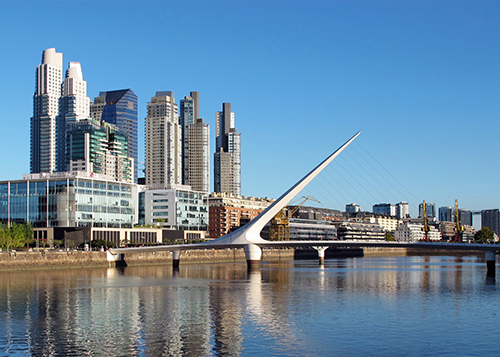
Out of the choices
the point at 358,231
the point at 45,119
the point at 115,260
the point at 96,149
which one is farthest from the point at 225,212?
the point at 45,119

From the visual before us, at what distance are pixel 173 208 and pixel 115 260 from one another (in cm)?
3077

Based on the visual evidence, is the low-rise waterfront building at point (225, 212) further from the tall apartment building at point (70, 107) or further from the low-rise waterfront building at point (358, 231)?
the tall apartment building at point (70, 107)

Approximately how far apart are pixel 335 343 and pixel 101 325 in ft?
29.6

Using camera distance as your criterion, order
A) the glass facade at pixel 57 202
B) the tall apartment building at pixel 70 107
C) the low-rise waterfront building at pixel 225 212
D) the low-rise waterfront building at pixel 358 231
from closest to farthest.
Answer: the glass facade at pixel 57 202, the low-rise waterfront building at pixel 225 212, the low-rise waterfront building at pixel 358 231, the tall apartment building at pixel 70 107

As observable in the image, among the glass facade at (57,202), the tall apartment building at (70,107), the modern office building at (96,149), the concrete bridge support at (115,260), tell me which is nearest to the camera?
the concrete bridge support at (115,260)

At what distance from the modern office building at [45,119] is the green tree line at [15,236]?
116 m

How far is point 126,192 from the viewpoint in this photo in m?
84.4

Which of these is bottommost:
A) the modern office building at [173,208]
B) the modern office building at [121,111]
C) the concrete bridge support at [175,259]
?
the concrete bridge support at [175,259]

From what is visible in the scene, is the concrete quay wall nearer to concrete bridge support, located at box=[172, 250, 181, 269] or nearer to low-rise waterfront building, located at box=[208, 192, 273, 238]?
concrete bridge support, located at box=[172, 250, 181, 269]

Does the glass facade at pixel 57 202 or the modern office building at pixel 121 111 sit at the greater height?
the modern office building at pixel 121 111

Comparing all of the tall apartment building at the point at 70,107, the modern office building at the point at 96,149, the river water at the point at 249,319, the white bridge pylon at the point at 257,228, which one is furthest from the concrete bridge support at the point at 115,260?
the tall apartment building at the point at 70,107

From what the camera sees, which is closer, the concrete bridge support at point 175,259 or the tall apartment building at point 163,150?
Answer: the concrete bridge support at point 175,259

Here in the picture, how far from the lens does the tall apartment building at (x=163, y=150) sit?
190 metres

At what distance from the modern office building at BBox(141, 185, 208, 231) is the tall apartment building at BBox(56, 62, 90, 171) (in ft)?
295
